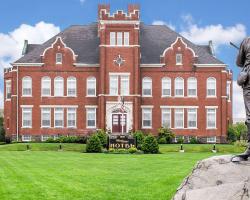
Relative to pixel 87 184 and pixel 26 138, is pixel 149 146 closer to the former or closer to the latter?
pixel 26 138

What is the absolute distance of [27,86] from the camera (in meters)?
68.7

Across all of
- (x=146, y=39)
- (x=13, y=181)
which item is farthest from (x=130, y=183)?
(x=146, y=39)

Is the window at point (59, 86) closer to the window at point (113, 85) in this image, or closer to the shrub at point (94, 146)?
the window at point (113, 85)

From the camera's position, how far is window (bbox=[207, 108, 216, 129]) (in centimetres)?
6894

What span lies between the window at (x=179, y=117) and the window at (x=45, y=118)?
1442cm

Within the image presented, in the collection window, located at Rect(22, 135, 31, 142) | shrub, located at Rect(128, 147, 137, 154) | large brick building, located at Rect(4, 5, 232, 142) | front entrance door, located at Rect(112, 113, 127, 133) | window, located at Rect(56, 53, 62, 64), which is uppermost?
window, located at Rect(56, 53, 62, 64)

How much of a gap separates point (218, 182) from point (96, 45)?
194ft

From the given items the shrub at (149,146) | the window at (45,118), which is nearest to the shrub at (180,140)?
the window at (45,118)

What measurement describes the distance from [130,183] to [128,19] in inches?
1822

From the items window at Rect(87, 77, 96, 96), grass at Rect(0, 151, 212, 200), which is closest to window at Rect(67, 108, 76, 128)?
window at Rect(87, 77, 96, 96)

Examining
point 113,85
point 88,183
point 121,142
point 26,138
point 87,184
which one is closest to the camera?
point 87,184

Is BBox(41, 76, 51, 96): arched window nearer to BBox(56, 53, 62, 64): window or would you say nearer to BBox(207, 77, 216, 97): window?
BBox(56, 53, 62, 64): window

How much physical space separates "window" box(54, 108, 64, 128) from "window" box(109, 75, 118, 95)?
636 centimetres

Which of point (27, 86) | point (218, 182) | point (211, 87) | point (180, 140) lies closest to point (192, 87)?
point (211, 87)
